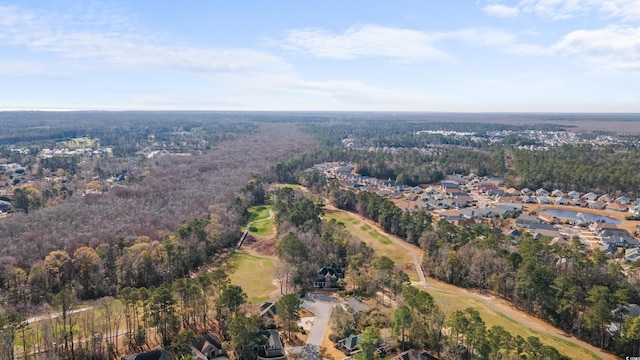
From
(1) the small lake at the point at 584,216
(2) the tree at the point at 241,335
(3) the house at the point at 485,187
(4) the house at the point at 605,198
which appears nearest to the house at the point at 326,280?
(2) the tree at the point at 241,335

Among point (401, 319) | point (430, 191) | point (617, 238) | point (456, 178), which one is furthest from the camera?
point (456, 178)

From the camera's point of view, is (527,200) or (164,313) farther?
(527,200)

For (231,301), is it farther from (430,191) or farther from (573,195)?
(573,195)

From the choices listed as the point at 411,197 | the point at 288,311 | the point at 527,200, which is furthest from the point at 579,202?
the point at 288,311

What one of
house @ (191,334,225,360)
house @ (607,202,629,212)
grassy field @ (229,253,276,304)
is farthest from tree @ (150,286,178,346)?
house @ (607,202,629,212)

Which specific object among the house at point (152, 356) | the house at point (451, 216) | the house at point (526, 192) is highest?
the house at point (152, 356)

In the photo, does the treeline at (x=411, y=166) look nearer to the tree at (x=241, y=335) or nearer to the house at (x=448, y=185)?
the house at (x=448, y=185)

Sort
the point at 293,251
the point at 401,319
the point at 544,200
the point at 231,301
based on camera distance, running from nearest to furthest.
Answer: the point at 401,319
the point at 231,301
the point at 293,251
the point at 544,200
